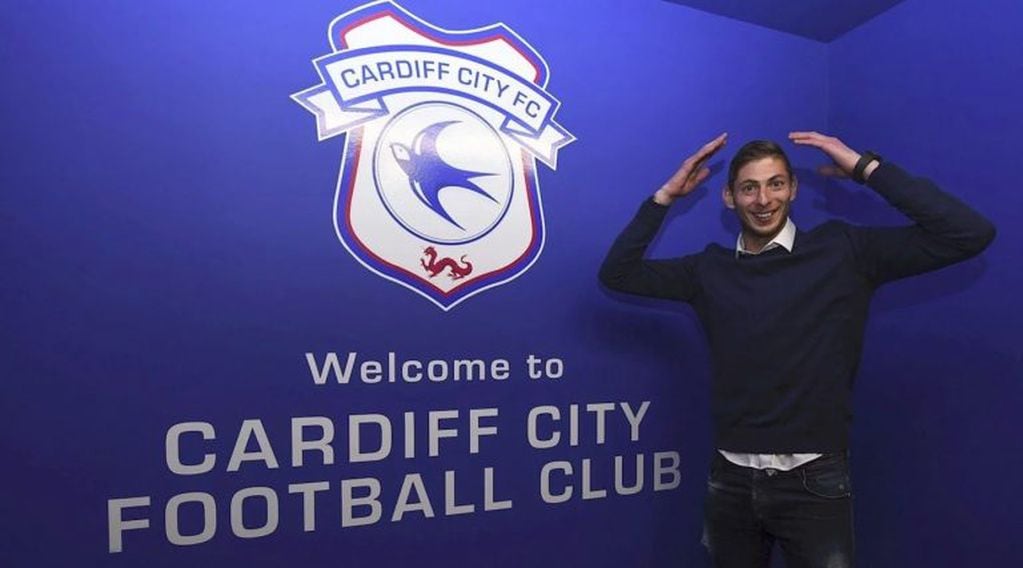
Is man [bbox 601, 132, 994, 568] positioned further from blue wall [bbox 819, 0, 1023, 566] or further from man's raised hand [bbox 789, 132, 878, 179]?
blue wall [bbox 819, 0, 1023, 566]

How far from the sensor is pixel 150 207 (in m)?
1.37

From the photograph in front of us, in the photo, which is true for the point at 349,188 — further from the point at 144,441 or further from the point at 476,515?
the point at 476,515

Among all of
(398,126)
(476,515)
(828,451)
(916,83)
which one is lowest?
(476,515)

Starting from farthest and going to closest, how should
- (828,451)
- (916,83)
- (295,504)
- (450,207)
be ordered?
(916,83) < (450,207) < (295,504) < (828,451)

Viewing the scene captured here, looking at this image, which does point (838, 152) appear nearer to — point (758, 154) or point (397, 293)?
point (758, 154)

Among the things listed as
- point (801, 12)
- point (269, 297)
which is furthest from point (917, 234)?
A: point (269, 297)

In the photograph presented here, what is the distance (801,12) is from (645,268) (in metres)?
0.92

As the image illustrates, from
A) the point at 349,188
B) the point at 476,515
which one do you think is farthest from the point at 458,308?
the point at 476,515

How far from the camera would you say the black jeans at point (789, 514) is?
1.30 meters

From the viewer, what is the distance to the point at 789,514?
1312 millimetres

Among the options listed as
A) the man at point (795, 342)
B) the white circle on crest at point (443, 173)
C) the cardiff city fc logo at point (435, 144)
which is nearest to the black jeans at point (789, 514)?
the man at point (795, 342)

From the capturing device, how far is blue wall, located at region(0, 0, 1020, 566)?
1315 mm

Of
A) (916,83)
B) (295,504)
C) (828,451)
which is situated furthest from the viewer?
(916,83)

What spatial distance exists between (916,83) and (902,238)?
0.64 meters
